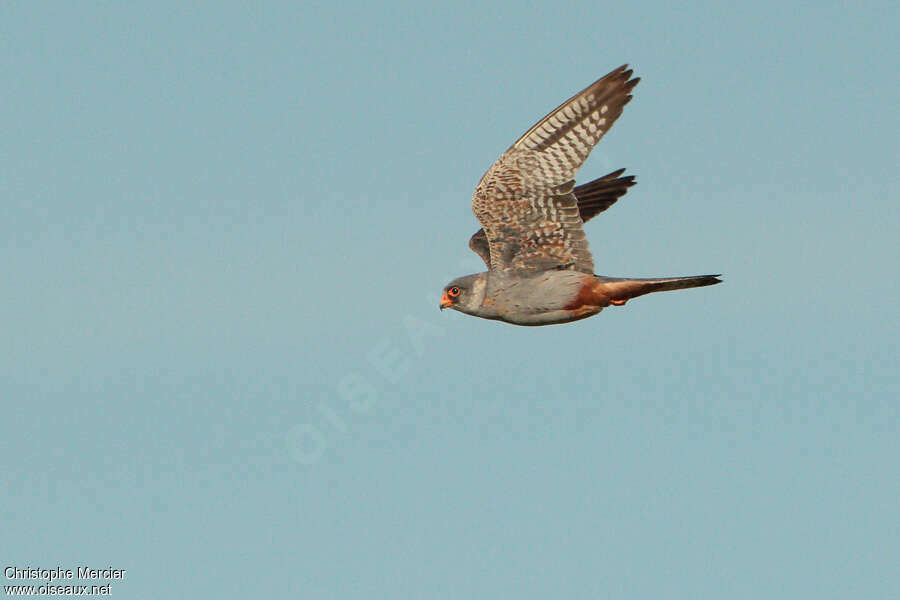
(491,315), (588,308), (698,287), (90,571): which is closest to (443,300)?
(491,315)

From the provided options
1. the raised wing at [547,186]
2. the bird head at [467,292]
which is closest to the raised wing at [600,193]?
the raised wing at [547,186]

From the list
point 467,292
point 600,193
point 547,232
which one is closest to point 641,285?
point 547,232

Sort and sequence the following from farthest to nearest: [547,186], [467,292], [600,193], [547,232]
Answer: [600,193], [467,292], [547,232], [547,186]

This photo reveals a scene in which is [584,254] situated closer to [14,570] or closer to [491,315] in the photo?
[491,315]

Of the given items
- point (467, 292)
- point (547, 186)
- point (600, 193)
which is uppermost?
point (600, 193)

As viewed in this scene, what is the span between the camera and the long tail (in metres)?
18.1

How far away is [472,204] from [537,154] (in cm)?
107

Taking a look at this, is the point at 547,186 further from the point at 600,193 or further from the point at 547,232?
the point at 600,193

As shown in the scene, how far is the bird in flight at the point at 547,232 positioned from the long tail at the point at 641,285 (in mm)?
13

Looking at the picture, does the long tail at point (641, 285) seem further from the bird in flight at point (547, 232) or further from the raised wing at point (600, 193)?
the raised wing at point (600, 193)

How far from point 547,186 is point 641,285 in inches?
68.3

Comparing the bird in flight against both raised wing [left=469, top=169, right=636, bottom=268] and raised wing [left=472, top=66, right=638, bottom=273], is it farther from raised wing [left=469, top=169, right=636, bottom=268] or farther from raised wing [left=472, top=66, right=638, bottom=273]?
raised wing [left=469, top=169, right=636, bottom=268]

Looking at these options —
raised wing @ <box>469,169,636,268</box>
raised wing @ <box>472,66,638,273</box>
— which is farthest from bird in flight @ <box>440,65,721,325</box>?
raised wing @ <box>469,169,636,268</box>

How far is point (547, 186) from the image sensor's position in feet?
60.0
